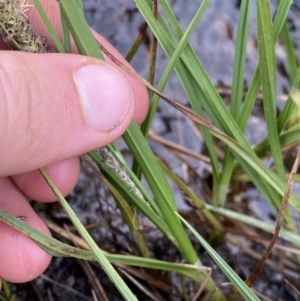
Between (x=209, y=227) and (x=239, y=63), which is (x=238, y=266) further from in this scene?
(x=239, y=63)

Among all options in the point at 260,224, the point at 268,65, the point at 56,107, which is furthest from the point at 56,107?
the point at 260,224

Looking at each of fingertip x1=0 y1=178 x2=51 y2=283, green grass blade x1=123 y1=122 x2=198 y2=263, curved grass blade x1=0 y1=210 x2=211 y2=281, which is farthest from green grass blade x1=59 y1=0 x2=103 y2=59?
fingertip x1=0 y1=178 x2=51 y2=283

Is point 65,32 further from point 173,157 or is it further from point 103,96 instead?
point 173,157

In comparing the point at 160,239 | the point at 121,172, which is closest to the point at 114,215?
the point at 160,239

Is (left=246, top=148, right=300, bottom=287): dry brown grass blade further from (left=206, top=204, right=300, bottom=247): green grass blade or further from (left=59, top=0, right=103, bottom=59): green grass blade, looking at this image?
(left=59, top=0, right=103, bottom=59): green grass blade

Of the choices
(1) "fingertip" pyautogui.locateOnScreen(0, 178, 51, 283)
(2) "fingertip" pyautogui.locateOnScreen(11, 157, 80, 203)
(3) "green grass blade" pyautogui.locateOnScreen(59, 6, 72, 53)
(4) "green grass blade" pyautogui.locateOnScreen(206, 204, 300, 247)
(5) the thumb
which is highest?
(3) "green grass blade" pyautogui.locateOnScreen(59, 6, 72, 53)

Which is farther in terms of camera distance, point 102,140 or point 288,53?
point 288,53
